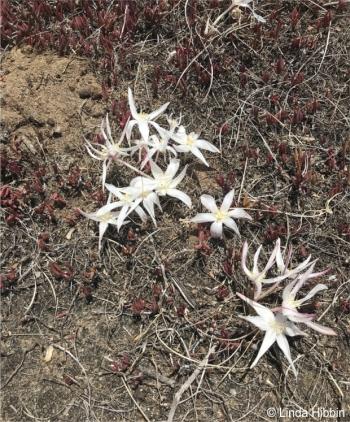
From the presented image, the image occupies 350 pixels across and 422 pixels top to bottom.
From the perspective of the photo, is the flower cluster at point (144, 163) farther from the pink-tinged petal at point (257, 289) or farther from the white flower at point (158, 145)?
the pink-tinged petal at point (257, 289)

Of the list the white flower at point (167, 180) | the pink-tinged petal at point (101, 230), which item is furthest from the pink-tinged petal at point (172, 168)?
the pink-tinged petal at point (101, 230)

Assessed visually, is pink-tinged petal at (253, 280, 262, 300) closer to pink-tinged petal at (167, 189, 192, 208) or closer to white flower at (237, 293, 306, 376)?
white flower at (237, 293, 306, 376)

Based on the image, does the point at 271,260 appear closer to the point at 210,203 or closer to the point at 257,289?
the point at 257,289

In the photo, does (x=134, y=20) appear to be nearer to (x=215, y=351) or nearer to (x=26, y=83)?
(x=26, y=83)

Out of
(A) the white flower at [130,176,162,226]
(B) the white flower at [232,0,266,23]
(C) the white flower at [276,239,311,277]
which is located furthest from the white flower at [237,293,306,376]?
(B) the white flower at [232,0,266,23]

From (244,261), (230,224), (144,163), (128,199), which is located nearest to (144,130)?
(144,163)

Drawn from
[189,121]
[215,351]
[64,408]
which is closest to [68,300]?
[64,408]
